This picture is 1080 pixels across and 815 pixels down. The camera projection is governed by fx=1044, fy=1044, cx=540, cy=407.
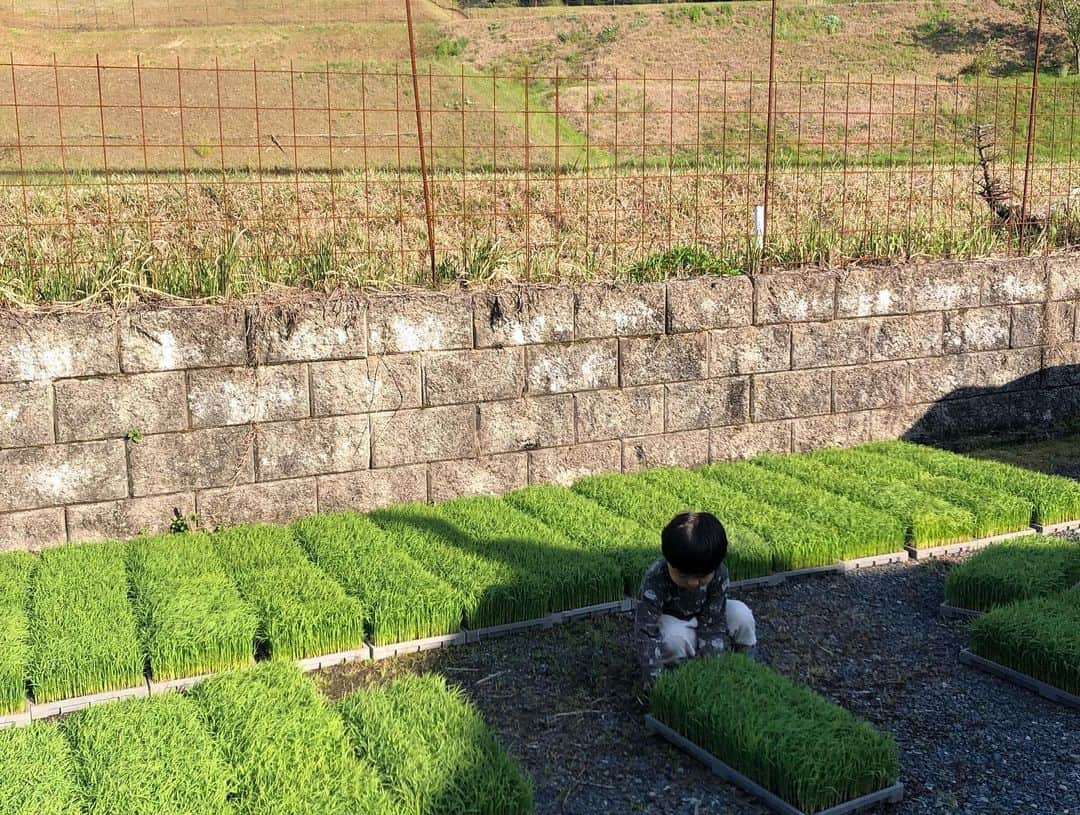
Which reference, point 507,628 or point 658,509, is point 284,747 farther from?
point 658,509

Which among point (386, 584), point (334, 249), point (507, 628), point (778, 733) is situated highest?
point (334, 249)

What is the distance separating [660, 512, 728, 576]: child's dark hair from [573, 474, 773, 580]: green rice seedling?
138 cm

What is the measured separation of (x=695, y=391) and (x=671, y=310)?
23.7 inches

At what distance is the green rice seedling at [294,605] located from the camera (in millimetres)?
4562

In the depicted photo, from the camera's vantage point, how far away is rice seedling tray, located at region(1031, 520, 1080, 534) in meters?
6.41

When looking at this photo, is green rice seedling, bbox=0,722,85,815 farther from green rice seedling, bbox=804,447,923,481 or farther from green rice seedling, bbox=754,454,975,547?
green rice seedling, bbox=804,447,923,481

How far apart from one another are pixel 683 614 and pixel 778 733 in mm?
856

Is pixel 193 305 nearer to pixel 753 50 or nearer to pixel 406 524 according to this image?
pixel 406 524

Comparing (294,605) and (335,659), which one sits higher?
(294,605)

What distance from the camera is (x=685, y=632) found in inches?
171

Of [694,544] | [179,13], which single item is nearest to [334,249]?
[694,544]

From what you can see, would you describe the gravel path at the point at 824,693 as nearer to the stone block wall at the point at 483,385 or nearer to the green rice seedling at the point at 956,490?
the green rice seedling at the point at 956,490

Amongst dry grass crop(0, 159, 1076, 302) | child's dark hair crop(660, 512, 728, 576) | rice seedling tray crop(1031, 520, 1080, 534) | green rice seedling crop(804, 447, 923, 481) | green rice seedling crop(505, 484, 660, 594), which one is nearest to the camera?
child's dark hair crop(660, 512, 728, 576)

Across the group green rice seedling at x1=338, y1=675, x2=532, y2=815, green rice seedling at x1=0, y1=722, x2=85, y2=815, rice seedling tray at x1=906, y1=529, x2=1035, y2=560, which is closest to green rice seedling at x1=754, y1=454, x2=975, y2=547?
rice seedling tray at x1=906, y1=529, x2=1035, y2=560
